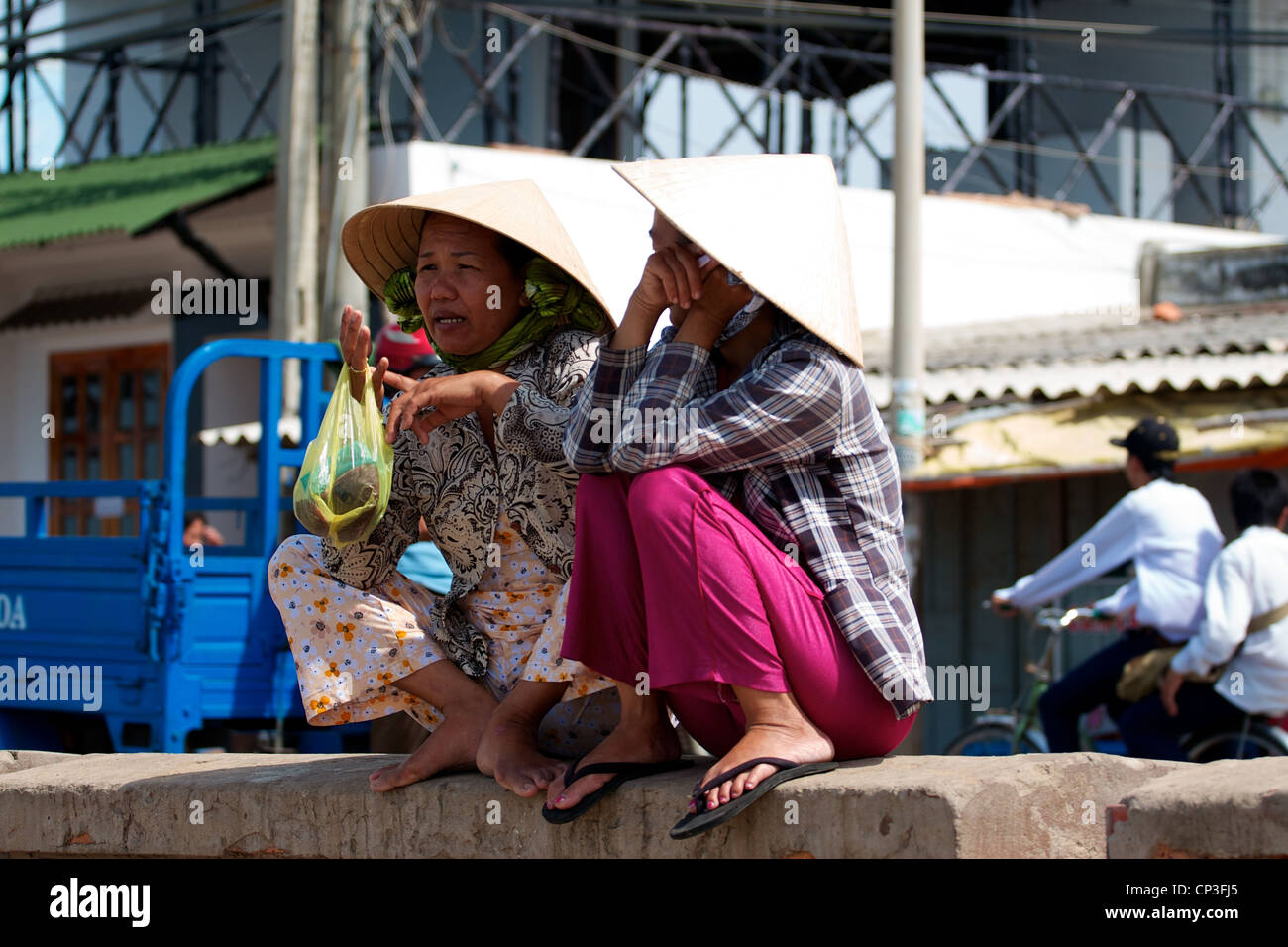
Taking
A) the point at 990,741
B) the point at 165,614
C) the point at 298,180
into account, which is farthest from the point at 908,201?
the point at 165,614

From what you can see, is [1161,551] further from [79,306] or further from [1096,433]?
[79,306]

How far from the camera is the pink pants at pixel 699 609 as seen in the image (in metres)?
2.63

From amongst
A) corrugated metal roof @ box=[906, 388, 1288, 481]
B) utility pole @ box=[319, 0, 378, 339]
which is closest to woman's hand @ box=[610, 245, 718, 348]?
corrugated metal roof @ box=[906, 388, 1288, 481]

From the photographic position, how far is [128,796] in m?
3.28

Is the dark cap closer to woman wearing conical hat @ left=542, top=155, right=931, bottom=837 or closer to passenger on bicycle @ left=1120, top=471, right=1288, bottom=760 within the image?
passenger on bicycle @ left=1120, top=471, right=1288, bottom=760

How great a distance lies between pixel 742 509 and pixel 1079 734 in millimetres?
3505

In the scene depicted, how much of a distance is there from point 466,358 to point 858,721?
45.4 inches

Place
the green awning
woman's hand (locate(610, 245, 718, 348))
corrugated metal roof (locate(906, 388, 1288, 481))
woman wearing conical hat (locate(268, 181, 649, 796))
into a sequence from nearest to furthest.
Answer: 1. woman's hand (locate(610, 245, 718, 348))
2. woman wearing conical hat (locate(268, 181, 649, 796))
3. corrugated metal roof (locate(906, 388, 1288, 481))
4. the green awning

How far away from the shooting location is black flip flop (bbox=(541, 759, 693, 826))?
2691mm

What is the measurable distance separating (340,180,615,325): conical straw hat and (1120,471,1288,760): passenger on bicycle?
113 inches

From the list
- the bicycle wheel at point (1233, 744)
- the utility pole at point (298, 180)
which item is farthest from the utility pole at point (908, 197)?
the utility pole at point (298, 180)

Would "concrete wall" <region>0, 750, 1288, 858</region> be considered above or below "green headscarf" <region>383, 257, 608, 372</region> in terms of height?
below

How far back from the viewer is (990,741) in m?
6.81
